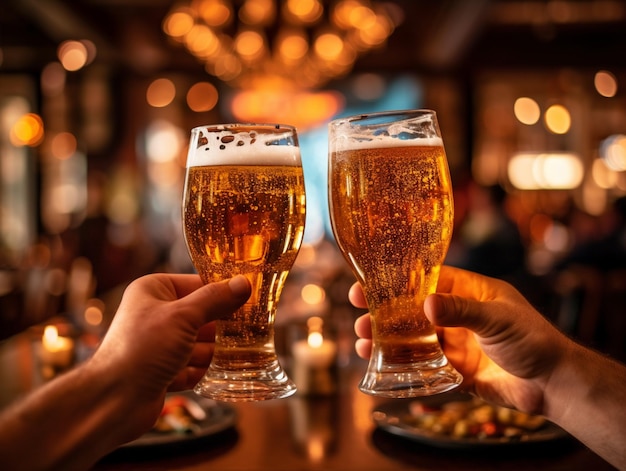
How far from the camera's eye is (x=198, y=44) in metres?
6.60

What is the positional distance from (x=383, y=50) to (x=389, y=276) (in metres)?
9.13

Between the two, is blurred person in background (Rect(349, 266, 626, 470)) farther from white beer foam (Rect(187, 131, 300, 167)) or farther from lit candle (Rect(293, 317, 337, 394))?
lit candle (Rect(293, 317, 337, 394))

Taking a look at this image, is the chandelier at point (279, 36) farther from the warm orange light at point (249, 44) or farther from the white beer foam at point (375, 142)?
the white beer foam at point (375, 142)

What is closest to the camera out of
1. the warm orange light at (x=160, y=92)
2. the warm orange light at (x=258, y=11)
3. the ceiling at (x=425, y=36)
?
the warm orange light at (x=258, y=11)

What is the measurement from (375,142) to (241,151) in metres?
0.17

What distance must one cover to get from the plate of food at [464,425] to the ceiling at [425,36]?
642cm

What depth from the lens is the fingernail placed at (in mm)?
926

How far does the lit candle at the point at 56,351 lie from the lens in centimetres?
185

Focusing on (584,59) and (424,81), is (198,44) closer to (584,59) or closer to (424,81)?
(424,81)

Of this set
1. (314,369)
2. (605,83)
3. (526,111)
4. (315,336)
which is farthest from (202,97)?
(314,369)

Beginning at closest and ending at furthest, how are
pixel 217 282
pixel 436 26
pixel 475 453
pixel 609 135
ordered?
pixel 217 282 → pixel 475 453 → pixel 436 26 → pixel 609 135

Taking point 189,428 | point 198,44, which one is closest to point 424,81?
point 198,44

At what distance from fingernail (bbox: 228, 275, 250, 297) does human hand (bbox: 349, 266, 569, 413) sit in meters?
0.22

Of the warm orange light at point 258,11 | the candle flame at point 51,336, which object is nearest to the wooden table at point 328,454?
the candle flame at point 51,336
